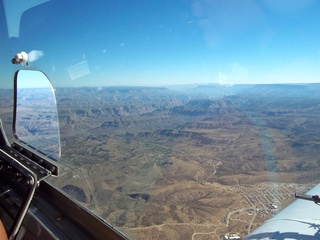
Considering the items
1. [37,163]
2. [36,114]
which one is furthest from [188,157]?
[37,163]

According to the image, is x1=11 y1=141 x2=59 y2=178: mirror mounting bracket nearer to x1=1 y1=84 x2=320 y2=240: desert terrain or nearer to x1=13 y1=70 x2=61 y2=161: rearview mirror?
Answer: x1=13 y1=70 x2=61 y2=161: rearview mirror

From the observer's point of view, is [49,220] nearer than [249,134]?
Yes


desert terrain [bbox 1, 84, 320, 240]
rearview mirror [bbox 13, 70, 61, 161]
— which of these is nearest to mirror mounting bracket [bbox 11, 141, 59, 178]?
rearview mirror [bbox 13, 70, 61, 161]

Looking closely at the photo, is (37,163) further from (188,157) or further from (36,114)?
(188,157)

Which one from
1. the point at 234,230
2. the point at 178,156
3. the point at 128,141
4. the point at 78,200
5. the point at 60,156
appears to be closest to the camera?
the point at 234,230

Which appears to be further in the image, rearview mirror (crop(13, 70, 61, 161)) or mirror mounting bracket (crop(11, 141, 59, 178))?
rearview mirror (crop(13, 70, 61, 161))

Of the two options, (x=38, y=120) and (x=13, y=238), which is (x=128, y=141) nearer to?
(x=38, y=120)

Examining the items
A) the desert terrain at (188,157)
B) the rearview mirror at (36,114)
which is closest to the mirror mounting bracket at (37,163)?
the rearview mirror at (36,114)

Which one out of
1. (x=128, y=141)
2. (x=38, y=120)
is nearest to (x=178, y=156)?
(x=128, y=141)

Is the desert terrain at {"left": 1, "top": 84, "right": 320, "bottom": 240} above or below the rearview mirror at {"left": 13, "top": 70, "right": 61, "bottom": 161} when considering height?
below
